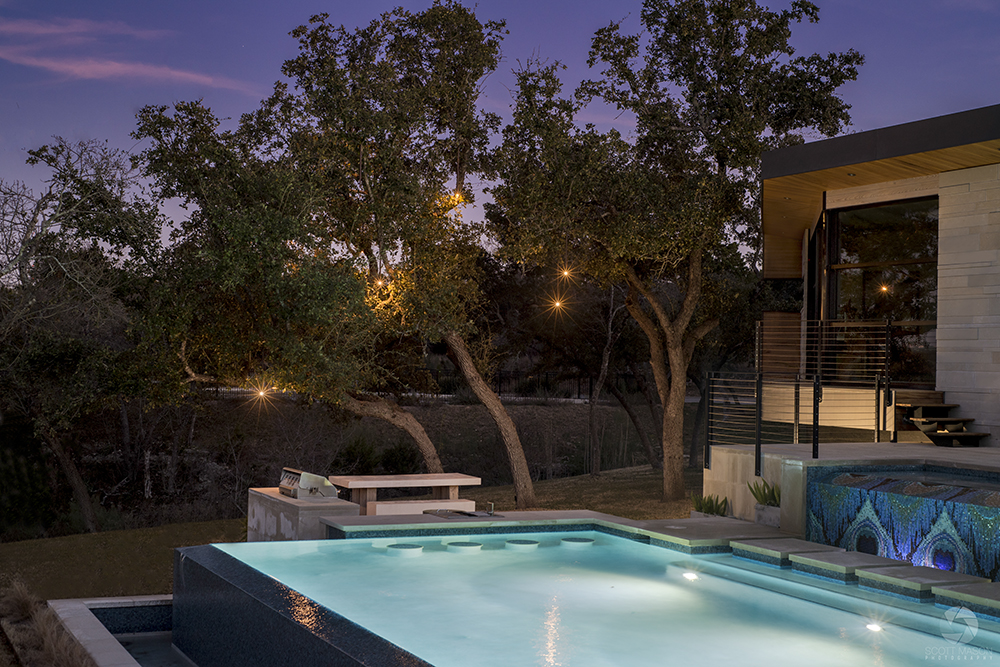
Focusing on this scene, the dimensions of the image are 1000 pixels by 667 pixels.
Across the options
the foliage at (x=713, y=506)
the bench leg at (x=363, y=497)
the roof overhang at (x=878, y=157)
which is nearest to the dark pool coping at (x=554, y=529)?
the foliage at (x=713, y=506)

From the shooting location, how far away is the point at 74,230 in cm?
1305

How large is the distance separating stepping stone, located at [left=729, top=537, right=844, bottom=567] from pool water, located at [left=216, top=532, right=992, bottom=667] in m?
0.40

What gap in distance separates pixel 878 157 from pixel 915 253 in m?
1.98

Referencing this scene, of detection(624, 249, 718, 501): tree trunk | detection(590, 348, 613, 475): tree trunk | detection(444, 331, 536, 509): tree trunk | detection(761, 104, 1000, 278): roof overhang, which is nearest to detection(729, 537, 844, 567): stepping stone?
detection(761, 104, 1000, 278): roof overhang

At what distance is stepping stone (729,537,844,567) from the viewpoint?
6.69m

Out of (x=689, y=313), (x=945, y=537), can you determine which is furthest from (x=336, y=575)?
(x=689, y=313)

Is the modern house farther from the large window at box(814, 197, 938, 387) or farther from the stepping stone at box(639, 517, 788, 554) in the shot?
the stepping stone at box(639, 517, 788, 554)

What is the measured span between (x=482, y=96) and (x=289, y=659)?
44.8 ft

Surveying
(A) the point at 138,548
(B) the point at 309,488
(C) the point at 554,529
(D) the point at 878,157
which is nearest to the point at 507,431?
(A) the point at 138,548

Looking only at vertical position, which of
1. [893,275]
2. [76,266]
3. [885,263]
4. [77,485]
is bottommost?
[77,485]
